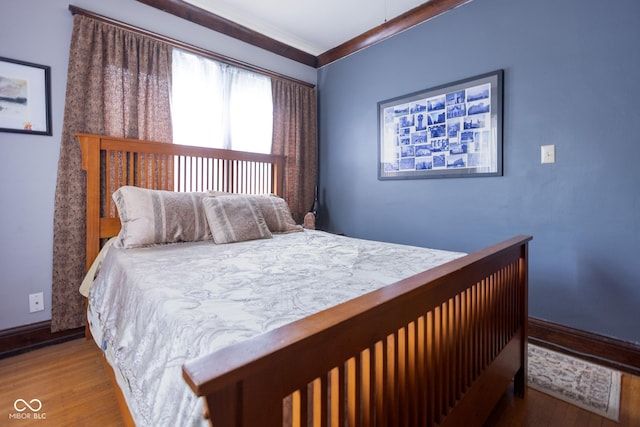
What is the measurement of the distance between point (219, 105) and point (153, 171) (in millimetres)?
888

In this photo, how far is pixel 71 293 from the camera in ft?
6.84

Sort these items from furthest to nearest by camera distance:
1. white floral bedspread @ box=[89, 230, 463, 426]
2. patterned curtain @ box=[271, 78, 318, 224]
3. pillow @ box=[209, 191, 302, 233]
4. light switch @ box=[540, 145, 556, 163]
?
patterned curtain @ box=[271, 78, 318, 224]
pillow @ box=[209, 191, 302, 233]
light switch @ box=[540, 145, 556, 163]
white floral bedspread @ box=[89, 230, 463, 426]

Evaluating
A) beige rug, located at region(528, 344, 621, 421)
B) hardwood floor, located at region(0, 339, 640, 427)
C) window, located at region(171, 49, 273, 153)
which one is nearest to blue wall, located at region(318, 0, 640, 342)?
beige rug, located at region(528, 344, 621, 421)

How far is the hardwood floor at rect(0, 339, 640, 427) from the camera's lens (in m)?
1.34

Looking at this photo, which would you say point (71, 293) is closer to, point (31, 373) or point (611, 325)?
point (31, 373)

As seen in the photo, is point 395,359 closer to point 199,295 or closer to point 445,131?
point 199,295

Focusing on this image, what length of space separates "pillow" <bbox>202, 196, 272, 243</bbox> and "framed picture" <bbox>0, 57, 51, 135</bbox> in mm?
1123

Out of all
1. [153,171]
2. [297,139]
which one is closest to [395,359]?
[153,171]

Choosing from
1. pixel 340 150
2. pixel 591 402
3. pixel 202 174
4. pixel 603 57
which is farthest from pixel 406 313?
pixel 340 150

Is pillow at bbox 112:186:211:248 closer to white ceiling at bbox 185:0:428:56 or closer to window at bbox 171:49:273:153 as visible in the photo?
window at bbox 171:49:273:153

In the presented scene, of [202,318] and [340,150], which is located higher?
[340,150]

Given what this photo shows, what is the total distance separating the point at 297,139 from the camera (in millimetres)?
3359

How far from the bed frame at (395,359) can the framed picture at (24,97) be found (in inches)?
92.4

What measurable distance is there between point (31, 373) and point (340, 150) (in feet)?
9.66
